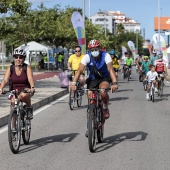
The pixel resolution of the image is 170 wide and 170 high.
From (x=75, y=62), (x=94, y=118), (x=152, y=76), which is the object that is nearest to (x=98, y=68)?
(x=94, y=118)

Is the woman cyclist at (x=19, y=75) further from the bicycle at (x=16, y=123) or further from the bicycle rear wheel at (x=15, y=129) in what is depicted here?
the bicycle rear wheel at (x=15, y=129)

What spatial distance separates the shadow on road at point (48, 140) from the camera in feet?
28.3

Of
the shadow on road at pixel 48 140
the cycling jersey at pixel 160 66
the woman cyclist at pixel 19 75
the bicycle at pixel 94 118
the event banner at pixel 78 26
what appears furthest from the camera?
the event banner at pixel 78 26

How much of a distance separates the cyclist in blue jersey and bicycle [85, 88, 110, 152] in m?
0.12

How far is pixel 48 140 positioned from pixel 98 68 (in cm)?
164

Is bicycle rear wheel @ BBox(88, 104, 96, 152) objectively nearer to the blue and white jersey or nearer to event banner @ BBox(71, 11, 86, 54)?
the blue and white jersey

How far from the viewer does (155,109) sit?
1530cm

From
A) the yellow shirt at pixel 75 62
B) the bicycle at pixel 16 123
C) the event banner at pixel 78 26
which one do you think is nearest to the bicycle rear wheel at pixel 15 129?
the bicycle at pixel 16 123

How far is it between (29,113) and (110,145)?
146cm

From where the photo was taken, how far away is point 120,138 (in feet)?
31.7

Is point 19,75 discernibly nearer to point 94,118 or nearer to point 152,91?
point 94,118

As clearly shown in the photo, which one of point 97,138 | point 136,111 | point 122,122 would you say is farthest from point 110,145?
point 136,111

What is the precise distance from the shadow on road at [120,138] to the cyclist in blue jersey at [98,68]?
501 millimetres

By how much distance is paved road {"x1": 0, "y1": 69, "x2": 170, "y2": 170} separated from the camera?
24.0ft
